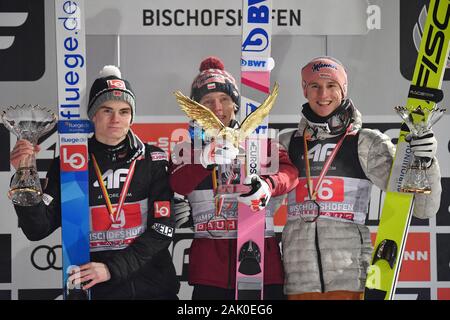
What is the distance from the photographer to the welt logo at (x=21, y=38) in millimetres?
4172

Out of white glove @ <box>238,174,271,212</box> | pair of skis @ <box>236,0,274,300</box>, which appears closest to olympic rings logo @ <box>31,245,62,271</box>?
pair of skis @ <box>236,0,274,300</box>

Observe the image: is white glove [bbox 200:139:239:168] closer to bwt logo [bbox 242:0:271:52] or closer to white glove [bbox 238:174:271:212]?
white glove [bbox 238:174:271:212]

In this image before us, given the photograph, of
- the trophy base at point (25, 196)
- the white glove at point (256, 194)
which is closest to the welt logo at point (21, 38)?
the trophy base at point (25, 196)

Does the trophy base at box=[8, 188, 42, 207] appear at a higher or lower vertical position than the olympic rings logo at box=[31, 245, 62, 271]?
higher

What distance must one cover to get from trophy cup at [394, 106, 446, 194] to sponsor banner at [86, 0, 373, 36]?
2.30 ft

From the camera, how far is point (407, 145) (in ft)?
12.3

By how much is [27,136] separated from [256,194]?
1104 mm

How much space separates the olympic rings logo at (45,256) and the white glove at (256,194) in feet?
3.95

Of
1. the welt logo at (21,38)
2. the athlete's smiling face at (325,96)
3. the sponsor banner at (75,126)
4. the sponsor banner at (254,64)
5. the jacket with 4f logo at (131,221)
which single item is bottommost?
the jacket with 4f logo at (131,221)

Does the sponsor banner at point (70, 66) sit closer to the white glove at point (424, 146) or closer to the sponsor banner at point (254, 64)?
the sponsor banner at point (254, 64)

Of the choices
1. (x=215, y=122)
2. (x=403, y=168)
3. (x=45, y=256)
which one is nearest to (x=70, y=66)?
(x=215, y=122)

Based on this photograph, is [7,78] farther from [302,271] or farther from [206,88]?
[302,271]

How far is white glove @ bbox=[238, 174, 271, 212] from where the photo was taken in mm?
3562

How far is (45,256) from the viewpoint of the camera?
4.22 metres
